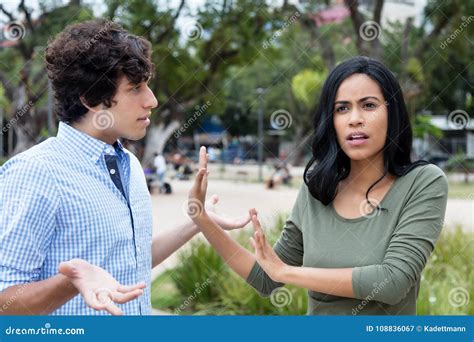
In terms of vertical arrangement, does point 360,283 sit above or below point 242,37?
below

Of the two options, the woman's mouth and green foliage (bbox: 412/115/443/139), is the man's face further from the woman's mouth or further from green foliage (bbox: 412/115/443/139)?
green foliage (bbox: 412/115/443/139)

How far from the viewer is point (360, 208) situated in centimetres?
173

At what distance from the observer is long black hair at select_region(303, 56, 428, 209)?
5.59 feet

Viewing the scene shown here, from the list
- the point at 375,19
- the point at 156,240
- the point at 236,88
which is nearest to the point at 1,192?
the point at 156,240

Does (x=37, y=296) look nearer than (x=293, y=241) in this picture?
Yes

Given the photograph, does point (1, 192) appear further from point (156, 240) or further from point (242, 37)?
point (242, 37)

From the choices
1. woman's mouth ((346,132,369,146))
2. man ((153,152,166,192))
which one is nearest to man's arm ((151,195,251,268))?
woman's mouth ((346,132,369,146))

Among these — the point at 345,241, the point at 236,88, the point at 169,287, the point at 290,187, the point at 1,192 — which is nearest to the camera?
the point at 1,192

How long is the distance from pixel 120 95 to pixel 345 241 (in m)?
0.70

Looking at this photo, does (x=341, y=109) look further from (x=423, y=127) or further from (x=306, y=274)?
(x=423, y=127)

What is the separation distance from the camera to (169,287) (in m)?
5.22

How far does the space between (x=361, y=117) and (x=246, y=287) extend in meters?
2.85

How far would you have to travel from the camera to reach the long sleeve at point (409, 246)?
157cm

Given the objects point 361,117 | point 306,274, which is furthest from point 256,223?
point 361,117
